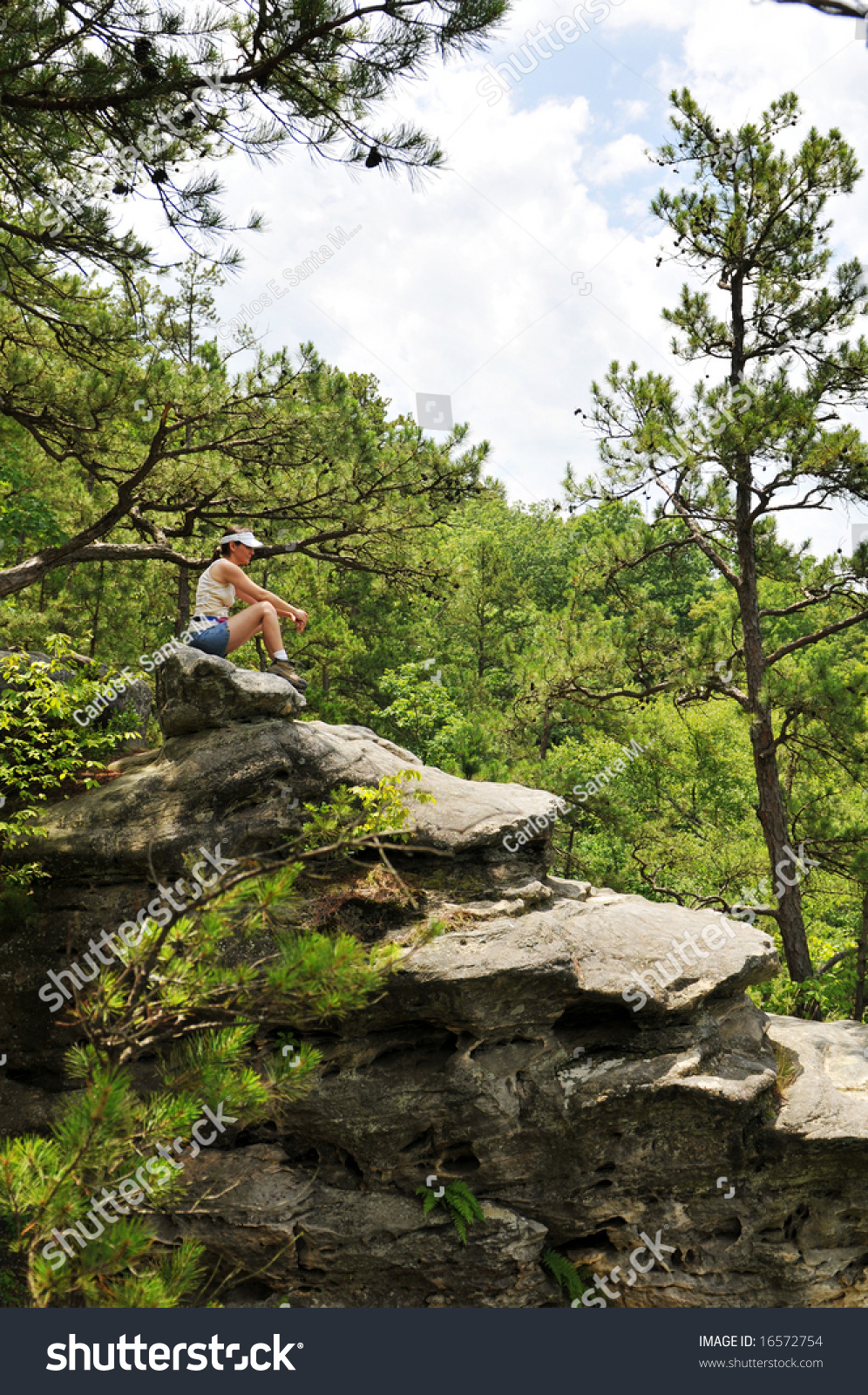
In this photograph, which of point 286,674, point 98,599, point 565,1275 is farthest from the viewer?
point 98,599

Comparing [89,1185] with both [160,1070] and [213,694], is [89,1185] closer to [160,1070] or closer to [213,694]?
[160,1070]

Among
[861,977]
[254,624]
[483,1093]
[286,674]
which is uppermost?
[254,624]

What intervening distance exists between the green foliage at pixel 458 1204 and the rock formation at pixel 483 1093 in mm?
78

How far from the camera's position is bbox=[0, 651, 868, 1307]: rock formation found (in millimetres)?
6340

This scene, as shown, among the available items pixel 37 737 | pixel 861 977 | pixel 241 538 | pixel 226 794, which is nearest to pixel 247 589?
pixel 241 538

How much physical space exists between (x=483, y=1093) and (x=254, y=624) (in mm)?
4062

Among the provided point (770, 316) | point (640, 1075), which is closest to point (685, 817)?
point (770, 316)

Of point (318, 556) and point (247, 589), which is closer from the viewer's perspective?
point (247, 589)

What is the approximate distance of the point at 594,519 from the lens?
117ft

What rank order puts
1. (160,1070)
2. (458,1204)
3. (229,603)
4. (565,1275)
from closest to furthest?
(160,1070) < (458,1204) < (565,1275) < (229,603)

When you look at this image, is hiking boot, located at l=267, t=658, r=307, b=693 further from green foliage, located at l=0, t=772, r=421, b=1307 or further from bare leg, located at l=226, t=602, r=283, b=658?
green foliage, located at l=0, t=772, r=421, b=1307

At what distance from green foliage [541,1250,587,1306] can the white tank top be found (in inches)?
223

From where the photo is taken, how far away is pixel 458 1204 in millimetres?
6328

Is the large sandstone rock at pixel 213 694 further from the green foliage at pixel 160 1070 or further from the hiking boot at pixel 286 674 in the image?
the green foliage at pixel 160 1070
